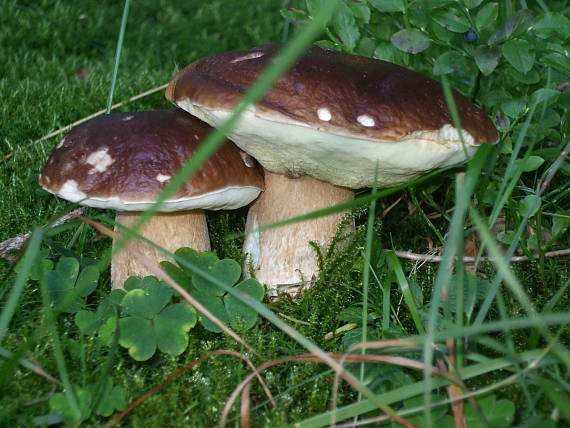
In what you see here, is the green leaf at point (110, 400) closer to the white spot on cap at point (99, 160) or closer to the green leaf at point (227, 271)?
the green leaf at point (227, 271)

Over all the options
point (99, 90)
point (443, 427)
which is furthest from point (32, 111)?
point (443, 427)

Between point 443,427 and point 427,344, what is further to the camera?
point 443,427

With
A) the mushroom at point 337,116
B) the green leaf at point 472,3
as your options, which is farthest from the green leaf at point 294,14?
the green leaf at point 472,3

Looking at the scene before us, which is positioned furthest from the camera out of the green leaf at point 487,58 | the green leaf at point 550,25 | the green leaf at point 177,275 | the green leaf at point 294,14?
the green leaf at point 294,14

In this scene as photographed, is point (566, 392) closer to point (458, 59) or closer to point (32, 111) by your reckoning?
point (458, 59)

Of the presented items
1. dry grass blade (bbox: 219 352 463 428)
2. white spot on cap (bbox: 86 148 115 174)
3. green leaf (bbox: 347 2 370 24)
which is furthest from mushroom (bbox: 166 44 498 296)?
dry grass blade (bbox: 219 352 463 428)

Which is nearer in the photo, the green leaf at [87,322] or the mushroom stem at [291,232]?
the green leaf at [87,322]
